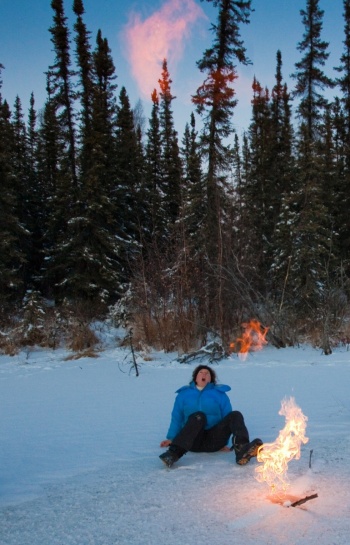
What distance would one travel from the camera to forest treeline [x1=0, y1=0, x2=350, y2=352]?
12750mm

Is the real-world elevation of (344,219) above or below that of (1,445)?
above

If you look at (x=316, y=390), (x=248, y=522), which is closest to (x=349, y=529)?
Answer: (x=248, y=522)

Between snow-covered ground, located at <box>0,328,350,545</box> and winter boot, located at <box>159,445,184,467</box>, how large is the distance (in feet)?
0.28

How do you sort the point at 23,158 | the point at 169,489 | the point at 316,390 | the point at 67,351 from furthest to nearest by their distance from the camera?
1. the point at 23,158
2. the point at 67,351
3. the point at 316,390
4. the point at 169,489

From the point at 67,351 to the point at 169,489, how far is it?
1021 centimetres

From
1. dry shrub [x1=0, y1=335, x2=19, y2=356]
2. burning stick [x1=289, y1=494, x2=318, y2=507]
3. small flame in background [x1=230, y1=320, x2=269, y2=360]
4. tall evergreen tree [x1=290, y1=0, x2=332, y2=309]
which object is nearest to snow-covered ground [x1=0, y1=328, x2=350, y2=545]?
burning stick [x1=289, y1=494, x2=318, y2=507]

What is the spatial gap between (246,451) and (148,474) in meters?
0.88

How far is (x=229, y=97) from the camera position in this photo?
20.3 meters

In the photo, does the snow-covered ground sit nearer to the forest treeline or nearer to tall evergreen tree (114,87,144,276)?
the forest treeline

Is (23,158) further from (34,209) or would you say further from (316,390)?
(316,390)

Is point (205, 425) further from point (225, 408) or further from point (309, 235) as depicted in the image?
point (309, 235)

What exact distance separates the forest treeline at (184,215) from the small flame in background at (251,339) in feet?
1.10

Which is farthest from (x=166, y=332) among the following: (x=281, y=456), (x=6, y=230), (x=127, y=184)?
(x=127, y=184)

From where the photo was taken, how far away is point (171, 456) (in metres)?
4.06
